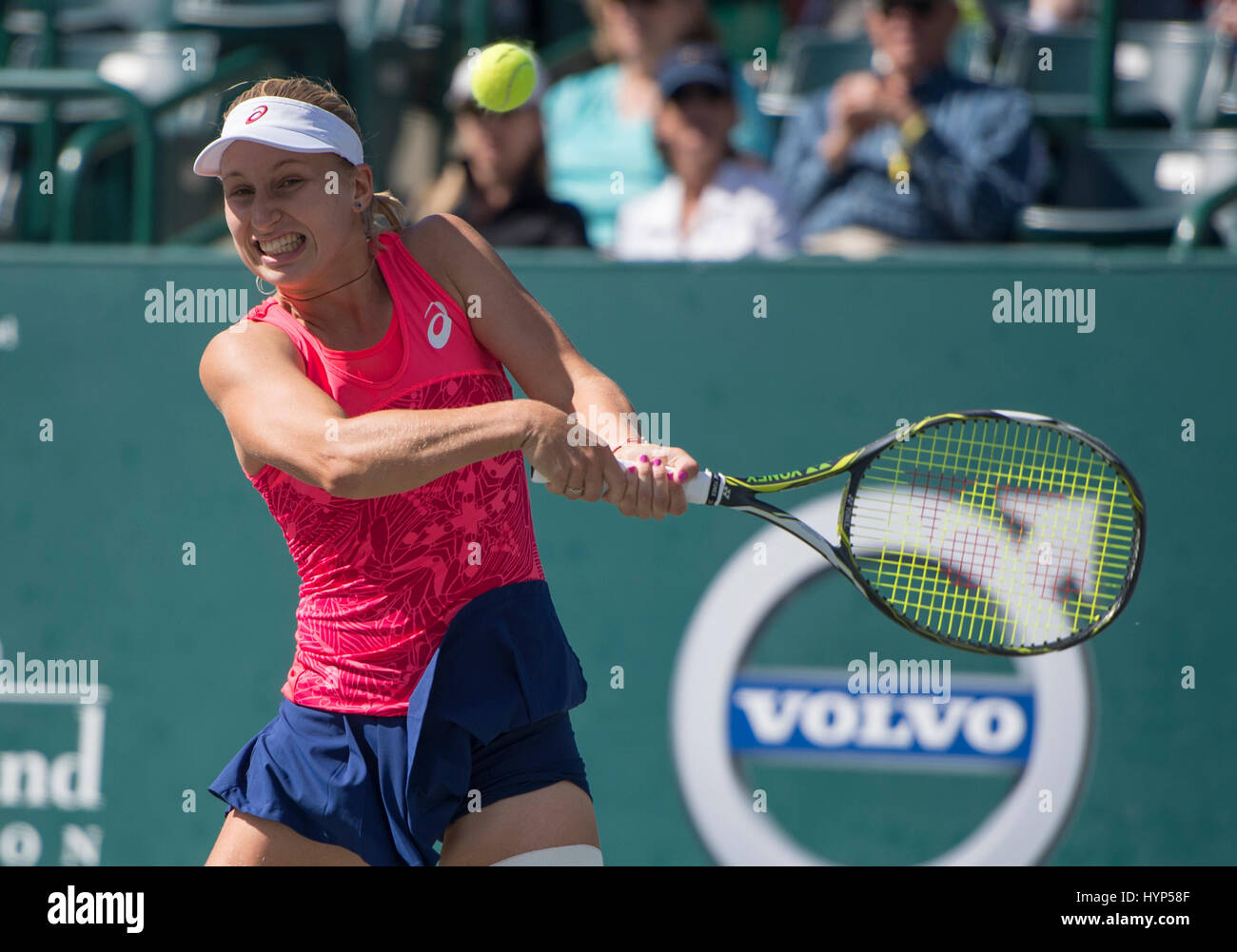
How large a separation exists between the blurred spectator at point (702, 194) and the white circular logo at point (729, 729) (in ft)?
3.29

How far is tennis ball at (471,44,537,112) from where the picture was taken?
2598 millimetres

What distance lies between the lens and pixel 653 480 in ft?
7.63

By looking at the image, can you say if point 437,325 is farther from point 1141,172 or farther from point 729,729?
point 1141,172

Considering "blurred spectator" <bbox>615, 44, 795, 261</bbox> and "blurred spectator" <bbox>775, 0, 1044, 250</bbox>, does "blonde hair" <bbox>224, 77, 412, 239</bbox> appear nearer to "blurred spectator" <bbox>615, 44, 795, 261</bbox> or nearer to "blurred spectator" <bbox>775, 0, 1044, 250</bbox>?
"blurred spectator" <bbox>615, 44, 795, 261</bbox>

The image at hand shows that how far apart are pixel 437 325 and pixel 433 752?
663 millimetres

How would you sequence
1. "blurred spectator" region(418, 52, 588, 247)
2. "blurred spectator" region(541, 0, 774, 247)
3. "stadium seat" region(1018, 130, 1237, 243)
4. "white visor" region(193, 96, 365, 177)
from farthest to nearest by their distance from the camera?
"blurred spectator" region(541, 0, 774, 247), "stadium seat" region(1018, 130, 1237, 243), "blurred spectator" region(418, 52, 588, 247), "white visor" region(193, 96, 365, 177)

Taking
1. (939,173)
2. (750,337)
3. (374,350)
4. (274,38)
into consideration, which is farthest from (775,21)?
(374,350)

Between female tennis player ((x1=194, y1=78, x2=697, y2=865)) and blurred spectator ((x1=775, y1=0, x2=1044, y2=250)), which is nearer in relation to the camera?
female tennis player ((x1=194, y1=78, x2=697, y2=865))

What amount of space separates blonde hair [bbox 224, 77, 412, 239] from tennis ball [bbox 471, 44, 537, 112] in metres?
0.27

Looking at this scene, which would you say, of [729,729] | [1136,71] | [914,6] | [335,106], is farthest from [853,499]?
[1136,71]

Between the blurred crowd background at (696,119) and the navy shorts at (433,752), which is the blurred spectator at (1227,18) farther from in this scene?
the navy shorts at (433,752)

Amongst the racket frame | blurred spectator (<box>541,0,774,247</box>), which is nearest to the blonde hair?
the racket frame
